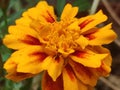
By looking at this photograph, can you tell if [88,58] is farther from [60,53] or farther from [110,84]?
[110,84]

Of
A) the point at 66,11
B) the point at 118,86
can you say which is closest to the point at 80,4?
the point at 66,11

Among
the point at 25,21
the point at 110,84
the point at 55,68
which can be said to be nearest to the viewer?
the point at 55,68

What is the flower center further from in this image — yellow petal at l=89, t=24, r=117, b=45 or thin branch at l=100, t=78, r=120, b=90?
thin branch at l=100, t=78, r=120, b=90

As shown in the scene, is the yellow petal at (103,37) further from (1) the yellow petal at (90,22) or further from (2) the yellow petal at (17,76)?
(2) the yellow petal at (17,76)

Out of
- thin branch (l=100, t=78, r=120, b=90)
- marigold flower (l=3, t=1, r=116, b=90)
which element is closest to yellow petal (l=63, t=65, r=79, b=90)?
marigold flower (l=3, t=1, r=116, b=90)

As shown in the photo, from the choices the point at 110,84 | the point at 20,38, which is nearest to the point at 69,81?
the point at 20,38

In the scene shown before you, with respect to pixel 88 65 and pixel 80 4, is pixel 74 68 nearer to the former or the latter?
pixel 88 65
